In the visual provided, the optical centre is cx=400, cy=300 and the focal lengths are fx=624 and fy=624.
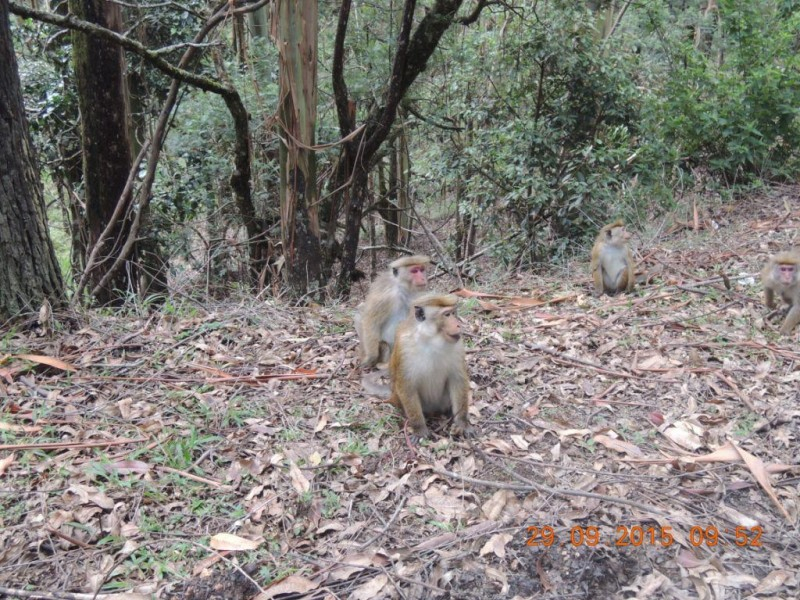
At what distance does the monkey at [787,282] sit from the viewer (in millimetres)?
5398

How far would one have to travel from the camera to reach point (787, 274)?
17.9ft

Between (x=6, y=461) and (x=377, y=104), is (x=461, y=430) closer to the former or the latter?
(x=6, y=461)

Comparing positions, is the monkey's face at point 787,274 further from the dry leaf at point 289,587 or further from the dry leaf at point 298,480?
the dry leaf at point 289,587

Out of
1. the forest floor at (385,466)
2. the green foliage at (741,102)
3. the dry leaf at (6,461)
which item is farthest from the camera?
the green foliage at (741,102)

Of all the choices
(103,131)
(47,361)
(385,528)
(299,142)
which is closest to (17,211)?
(47,361)

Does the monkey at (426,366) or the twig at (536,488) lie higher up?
the monkey at (426,366)

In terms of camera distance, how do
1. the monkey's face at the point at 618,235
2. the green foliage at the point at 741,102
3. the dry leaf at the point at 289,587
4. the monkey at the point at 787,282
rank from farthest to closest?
the green foliage at the point at 741,102, the monkey's face at the point at 618,235, the monkey at the point at 787,282, the dry leaf at the point at 289,587

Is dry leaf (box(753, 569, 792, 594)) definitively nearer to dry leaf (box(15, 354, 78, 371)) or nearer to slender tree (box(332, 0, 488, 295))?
dry leaf (box(15, 354, 78, 371))

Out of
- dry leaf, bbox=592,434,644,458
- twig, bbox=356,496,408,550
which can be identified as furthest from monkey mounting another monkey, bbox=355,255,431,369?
dry leaf, bbox=592,434,644,458

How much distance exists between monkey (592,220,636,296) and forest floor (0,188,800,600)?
1213 millimetres

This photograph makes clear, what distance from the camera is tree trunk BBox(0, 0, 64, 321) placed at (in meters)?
4.43

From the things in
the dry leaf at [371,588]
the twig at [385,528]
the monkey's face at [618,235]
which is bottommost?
the dry leaf at [371,588]
